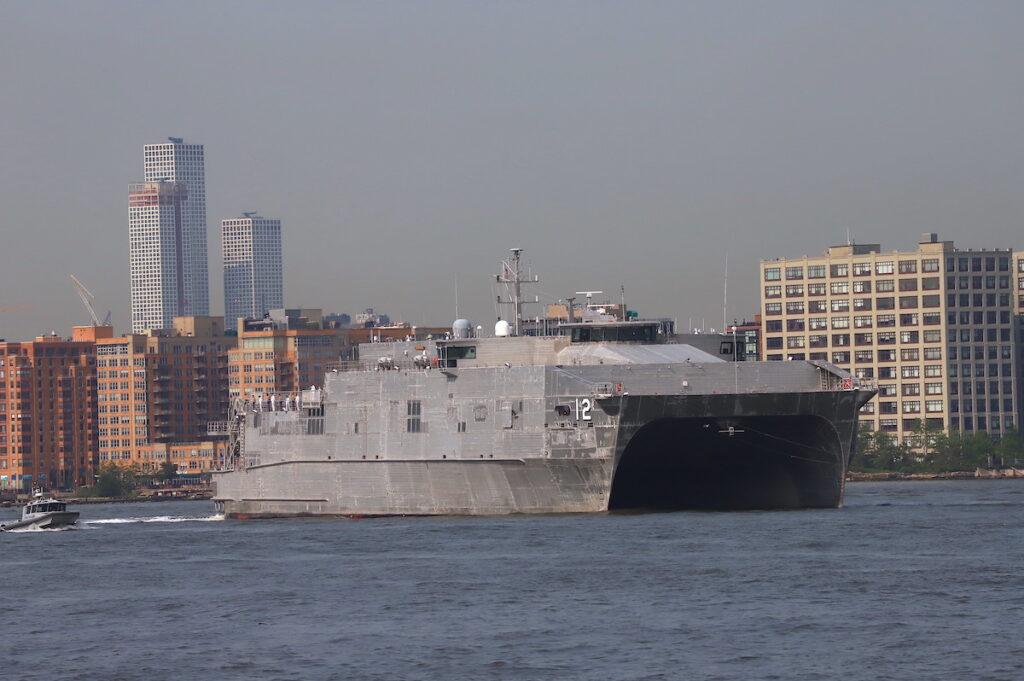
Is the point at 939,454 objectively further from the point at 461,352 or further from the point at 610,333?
the point at 461,352

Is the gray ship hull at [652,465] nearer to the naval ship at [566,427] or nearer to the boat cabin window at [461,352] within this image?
the naval ship at [566,427]

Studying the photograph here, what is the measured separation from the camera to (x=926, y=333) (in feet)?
546

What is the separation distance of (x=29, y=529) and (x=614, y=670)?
5396cm

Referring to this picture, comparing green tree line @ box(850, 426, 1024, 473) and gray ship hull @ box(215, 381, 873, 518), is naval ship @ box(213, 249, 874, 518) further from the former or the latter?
green tree line @ box(850, 426, 1024, 473)

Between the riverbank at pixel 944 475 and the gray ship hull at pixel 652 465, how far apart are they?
83.9 m

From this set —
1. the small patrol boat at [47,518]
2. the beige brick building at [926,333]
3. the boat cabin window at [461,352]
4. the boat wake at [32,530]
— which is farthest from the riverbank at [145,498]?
the boat cabin window at [461,352]

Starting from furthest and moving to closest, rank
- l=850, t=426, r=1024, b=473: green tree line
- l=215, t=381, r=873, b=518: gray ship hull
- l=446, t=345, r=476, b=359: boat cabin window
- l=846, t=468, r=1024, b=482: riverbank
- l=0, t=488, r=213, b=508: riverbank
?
l=0, t=488, r=213, b=508: riverbank → l=850, t=426, r=1024, b=473: green tree line → l=846, t=468, r=1024, b=482: riverbank → l=446, t=345, r=476, b=359: boat cabin window → l=215, t=381, r=873, b=518: gray ship hull

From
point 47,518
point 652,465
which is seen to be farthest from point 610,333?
point 47,518

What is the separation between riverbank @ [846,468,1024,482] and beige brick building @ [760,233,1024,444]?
839 centimetres

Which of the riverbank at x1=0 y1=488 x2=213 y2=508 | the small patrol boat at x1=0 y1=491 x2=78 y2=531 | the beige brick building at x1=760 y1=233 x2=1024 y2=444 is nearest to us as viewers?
the small patrol boat at x1=0 y1=491 x2=78 y2=531

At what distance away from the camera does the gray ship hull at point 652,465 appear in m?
65.6

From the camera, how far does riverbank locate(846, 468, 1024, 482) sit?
153250 mm

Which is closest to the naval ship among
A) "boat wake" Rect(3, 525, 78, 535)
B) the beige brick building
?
"boat wake" Rect(3, 525, 78, 535)

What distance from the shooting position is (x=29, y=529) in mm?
86375
